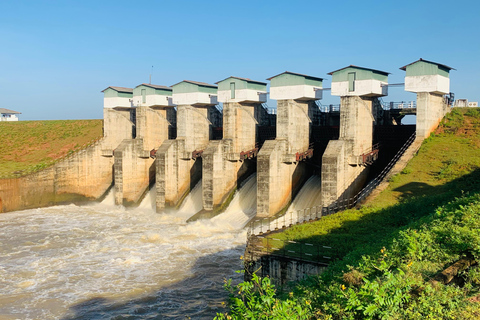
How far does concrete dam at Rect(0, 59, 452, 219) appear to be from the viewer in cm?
2983

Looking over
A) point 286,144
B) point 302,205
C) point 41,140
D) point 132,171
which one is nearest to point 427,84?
point 286,144

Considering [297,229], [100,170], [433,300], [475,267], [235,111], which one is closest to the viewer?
[433,300]

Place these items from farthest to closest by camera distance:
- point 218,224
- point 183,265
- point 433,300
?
point 218,224, point 183,265, point 433,300

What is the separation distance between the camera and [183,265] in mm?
24375

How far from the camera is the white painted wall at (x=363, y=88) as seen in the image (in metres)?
30.1

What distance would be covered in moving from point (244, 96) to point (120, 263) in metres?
17.3

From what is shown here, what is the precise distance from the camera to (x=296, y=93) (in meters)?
33.2

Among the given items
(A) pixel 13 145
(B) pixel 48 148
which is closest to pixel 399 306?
(B) pixel 48 148

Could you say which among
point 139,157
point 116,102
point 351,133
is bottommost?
point 139,157

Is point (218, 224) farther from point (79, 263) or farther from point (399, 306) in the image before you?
point (399, 306)

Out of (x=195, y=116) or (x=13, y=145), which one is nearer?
(x=195, y=116)

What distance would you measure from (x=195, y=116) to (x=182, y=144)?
2862mm

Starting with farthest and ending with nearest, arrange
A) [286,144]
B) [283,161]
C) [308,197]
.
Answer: [286,144]
[283,161]
[308,197]

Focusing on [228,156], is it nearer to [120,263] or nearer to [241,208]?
[241,208]
